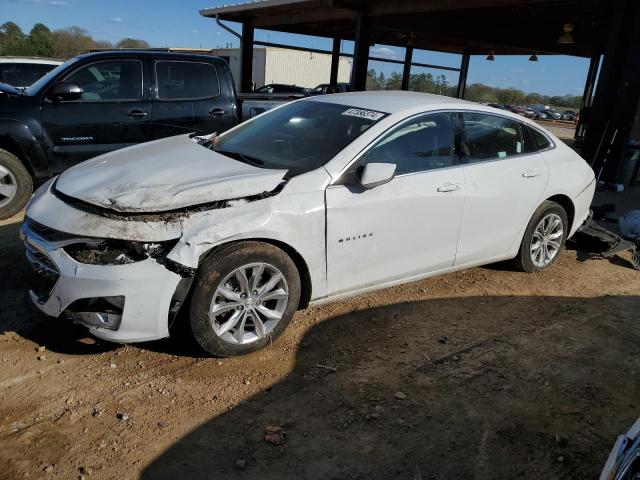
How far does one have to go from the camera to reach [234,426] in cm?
287

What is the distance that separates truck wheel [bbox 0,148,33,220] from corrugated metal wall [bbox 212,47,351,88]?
33.0 metres

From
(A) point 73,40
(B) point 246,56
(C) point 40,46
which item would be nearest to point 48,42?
(C) point 40,46

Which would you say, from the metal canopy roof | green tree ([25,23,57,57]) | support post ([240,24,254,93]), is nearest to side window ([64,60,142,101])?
the metal canopy roof

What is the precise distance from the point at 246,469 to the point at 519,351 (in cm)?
221

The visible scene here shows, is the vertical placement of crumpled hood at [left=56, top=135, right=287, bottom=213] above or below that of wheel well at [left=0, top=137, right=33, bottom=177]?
above

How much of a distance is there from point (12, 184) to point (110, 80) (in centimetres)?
166

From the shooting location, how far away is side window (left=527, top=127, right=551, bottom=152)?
497cm

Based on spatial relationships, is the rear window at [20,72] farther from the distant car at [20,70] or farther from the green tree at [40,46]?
the green tree at [40,46]

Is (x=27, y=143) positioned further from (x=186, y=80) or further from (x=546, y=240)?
(x=546, y=240)

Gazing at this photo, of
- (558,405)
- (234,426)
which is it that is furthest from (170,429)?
(558,405)

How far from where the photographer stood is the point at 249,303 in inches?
134

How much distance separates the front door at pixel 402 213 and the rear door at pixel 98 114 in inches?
151

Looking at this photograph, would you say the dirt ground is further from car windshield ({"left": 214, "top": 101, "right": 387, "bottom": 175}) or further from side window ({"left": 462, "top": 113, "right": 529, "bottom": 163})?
side window ({"left": 462, "top": 113, "right": 529, "bottom": 163})

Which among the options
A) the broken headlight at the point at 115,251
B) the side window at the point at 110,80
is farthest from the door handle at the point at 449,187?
the side window at the point at 110,80
